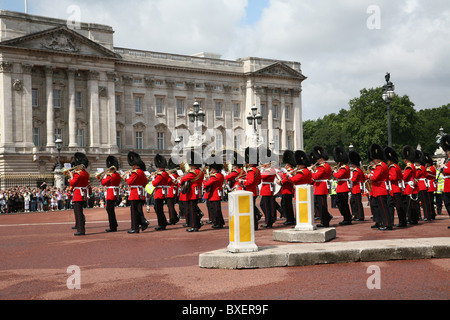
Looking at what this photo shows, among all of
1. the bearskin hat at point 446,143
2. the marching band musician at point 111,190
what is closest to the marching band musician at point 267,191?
the marching band musician at point 111,190

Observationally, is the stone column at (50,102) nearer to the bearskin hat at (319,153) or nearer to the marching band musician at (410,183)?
the bearskin hat at (319,153)

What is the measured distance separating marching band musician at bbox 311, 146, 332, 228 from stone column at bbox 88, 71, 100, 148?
45.6 metres

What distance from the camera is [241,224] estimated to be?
1018 cm

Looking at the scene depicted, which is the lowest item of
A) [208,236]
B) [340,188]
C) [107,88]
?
[208,236]

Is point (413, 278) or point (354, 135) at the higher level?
point (354, 135)

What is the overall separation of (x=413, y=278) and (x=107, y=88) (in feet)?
184

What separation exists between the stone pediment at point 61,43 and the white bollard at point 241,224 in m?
49.3

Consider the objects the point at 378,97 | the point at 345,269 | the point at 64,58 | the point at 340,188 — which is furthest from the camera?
the point at 378,97

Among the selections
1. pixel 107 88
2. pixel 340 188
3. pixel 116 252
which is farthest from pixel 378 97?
pixel 116 252

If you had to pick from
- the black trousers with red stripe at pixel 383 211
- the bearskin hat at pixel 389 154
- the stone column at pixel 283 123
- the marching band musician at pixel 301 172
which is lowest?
the black trousers with red stripe at pixel 383 211

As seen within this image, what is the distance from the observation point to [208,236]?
49.5 feet

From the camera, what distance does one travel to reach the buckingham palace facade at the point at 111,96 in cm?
5541

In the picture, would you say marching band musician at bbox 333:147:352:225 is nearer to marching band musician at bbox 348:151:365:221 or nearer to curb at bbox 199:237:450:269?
marching band musician at bbox 348:151:365:221
